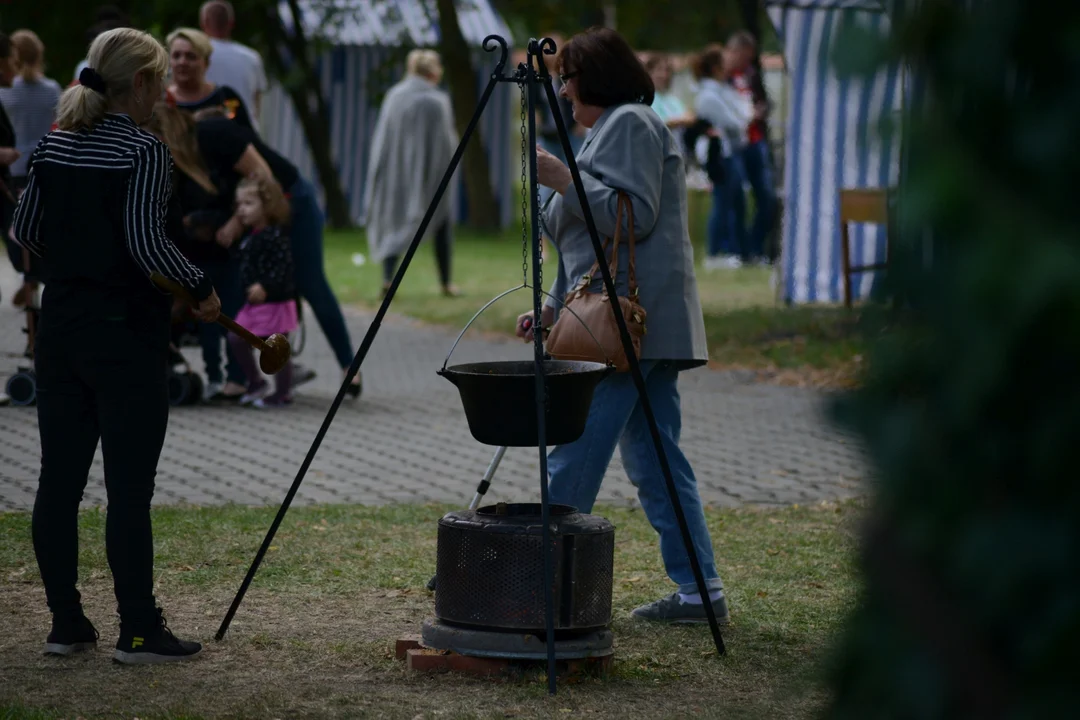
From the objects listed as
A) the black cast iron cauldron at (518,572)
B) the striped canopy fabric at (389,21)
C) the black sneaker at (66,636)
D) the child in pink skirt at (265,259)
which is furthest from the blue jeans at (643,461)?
the striped canopy fabric at (389,21)

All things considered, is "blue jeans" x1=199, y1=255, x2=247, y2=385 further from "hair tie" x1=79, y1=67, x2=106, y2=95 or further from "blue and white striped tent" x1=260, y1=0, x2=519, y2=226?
"blue and white striped tent" x1=260, y1=0, x2=519, y2=226

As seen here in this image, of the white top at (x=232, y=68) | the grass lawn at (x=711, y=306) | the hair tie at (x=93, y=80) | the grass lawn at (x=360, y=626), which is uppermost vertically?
the white top at (x=232, y=68)

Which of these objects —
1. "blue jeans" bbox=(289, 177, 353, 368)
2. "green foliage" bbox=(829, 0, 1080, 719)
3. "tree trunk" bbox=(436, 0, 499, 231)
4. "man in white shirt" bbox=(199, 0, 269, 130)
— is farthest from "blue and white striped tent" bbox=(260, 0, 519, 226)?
"green foliage" bbox=(829, 0, 1080, 719)

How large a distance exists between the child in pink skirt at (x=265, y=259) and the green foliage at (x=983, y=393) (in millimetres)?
7957

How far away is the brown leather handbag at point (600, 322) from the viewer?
4762 mm

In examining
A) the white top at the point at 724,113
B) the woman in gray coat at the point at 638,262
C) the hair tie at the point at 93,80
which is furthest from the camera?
the white top at the point at 724,113

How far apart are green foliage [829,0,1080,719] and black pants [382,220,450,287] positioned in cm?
1444

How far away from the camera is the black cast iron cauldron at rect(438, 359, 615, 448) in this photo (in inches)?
170

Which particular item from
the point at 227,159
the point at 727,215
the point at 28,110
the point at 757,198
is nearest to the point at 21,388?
the point at 227,159

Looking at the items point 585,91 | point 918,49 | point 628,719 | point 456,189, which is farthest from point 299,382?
point 456,189

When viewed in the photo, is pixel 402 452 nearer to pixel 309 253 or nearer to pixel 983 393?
pixel 309 253

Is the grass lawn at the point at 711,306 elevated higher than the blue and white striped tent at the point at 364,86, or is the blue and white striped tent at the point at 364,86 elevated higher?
the blue and white striped tent at the point at 364,86

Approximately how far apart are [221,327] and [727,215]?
10.1m

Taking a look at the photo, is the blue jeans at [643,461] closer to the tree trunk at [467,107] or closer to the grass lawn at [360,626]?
the grass lawn at [360,626]
